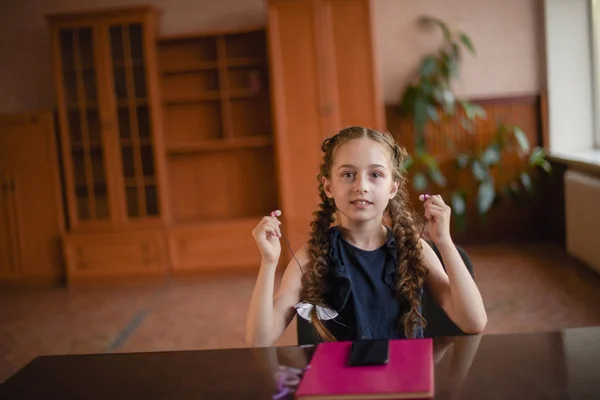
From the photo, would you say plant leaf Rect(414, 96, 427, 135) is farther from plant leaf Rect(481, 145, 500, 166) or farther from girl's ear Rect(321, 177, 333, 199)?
girl's ear Rect(321, 177, 333, 199)

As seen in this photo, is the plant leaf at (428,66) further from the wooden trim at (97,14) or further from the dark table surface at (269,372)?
the dark table surface at (269,372)

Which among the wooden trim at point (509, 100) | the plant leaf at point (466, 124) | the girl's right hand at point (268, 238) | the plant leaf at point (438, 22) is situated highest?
the plant leaf at point (438, 22)

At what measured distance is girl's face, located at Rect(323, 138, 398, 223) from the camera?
4.66 ft

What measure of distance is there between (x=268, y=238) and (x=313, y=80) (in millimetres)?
3684

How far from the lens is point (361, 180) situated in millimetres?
1426

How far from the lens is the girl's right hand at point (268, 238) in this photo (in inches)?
52.1

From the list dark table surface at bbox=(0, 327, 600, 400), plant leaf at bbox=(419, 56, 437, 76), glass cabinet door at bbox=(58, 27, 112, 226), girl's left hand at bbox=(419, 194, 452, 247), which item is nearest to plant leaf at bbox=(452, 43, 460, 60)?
plant leaf at bbox=(419, 56, 437, 76)

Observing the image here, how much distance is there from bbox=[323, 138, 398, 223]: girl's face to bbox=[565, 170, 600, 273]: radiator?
10.1 feet

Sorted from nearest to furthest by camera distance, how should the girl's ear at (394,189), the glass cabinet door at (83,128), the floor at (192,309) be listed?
1. the girl's ear at (394,189)
2. the floor at (192,309)
3. the glass cabinet door at (83,128)

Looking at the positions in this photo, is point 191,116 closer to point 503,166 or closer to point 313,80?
point 313,80

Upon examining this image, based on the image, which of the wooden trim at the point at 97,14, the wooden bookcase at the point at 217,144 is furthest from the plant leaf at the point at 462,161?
the wooden trim at the point at 97,14

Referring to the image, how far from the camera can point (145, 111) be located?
16.8 feet

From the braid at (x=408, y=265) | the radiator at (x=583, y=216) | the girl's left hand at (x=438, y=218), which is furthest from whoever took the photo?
the radiator at (x=583, y=216)

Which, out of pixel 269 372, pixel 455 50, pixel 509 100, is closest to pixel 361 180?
pixel 269 372
